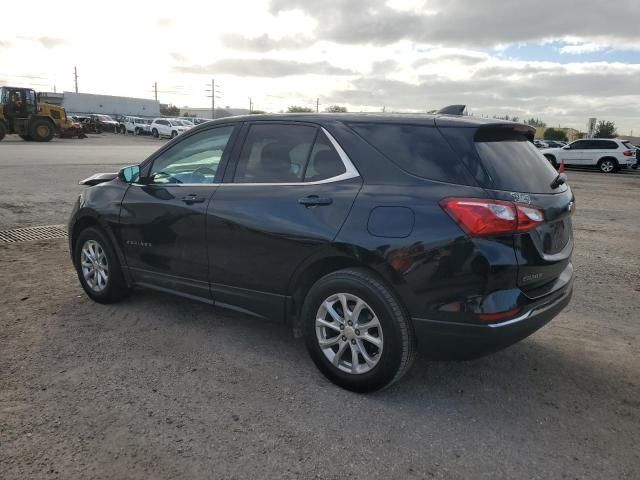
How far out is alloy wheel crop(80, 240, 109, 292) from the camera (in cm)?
484

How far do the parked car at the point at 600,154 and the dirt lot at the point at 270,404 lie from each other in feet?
80.5

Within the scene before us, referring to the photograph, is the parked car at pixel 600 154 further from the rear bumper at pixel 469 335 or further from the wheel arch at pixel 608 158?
the rear bumper at pixel 469 335

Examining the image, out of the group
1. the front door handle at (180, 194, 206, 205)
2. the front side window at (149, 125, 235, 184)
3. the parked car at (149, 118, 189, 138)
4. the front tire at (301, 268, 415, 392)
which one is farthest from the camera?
the parked car at (149, 118, 189, 138)

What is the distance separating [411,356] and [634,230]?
7904 mm

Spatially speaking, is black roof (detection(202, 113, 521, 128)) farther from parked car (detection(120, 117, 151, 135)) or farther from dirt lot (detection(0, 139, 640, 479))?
parked car (detection(120, 117, 151, 135))

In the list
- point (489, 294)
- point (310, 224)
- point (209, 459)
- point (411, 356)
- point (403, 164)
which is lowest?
point (209, 459)

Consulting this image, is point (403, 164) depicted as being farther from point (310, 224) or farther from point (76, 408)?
point (76, 408)

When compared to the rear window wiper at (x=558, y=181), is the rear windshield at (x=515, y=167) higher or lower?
higher

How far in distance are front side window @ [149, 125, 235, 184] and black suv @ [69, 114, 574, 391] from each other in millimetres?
14

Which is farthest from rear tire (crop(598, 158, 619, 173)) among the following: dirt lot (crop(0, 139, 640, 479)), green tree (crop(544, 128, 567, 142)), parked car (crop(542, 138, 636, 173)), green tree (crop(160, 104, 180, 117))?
green tree (crop(160, 104, 180, 117))

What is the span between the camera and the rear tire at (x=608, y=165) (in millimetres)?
26250

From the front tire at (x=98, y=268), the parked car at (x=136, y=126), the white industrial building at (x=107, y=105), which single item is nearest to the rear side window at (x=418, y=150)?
the front tire at (x=98, y=268)

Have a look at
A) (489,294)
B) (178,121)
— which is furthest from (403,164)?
(178,121)

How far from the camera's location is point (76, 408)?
3172mm
